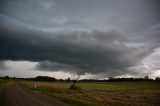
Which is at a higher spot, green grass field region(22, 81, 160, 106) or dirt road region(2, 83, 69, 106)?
dirt road region(2, 83, 69, 106)

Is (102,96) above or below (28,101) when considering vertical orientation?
below

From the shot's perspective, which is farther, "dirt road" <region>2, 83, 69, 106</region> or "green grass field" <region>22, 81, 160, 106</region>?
"green grass field" <region>22, 81, 160, 106</region>

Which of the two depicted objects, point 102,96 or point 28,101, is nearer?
point 28,101

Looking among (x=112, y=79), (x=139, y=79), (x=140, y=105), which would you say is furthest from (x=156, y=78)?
(x=140, y=105)

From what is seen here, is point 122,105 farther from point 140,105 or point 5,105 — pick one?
point 5,105

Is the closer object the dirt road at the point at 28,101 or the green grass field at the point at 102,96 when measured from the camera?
the dirt road at the point at 28,101

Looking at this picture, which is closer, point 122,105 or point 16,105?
point 16,105

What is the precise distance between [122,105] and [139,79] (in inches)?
6886

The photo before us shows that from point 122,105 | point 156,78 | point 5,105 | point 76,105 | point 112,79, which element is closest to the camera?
point 5,105

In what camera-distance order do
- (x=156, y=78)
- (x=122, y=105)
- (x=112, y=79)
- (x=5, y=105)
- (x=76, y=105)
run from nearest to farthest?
(x=5, y=105)
(x=76, y=105)
(x=122, y=105)
(x=156, y=78)
(x=112, y=79)

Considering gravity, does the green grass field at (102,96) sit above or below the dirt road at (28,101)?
below

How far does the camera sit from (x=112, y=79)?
192625mm

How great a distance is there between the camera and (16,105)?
18188 mm

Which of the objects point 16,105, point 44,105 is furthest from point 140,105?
point 16,105
